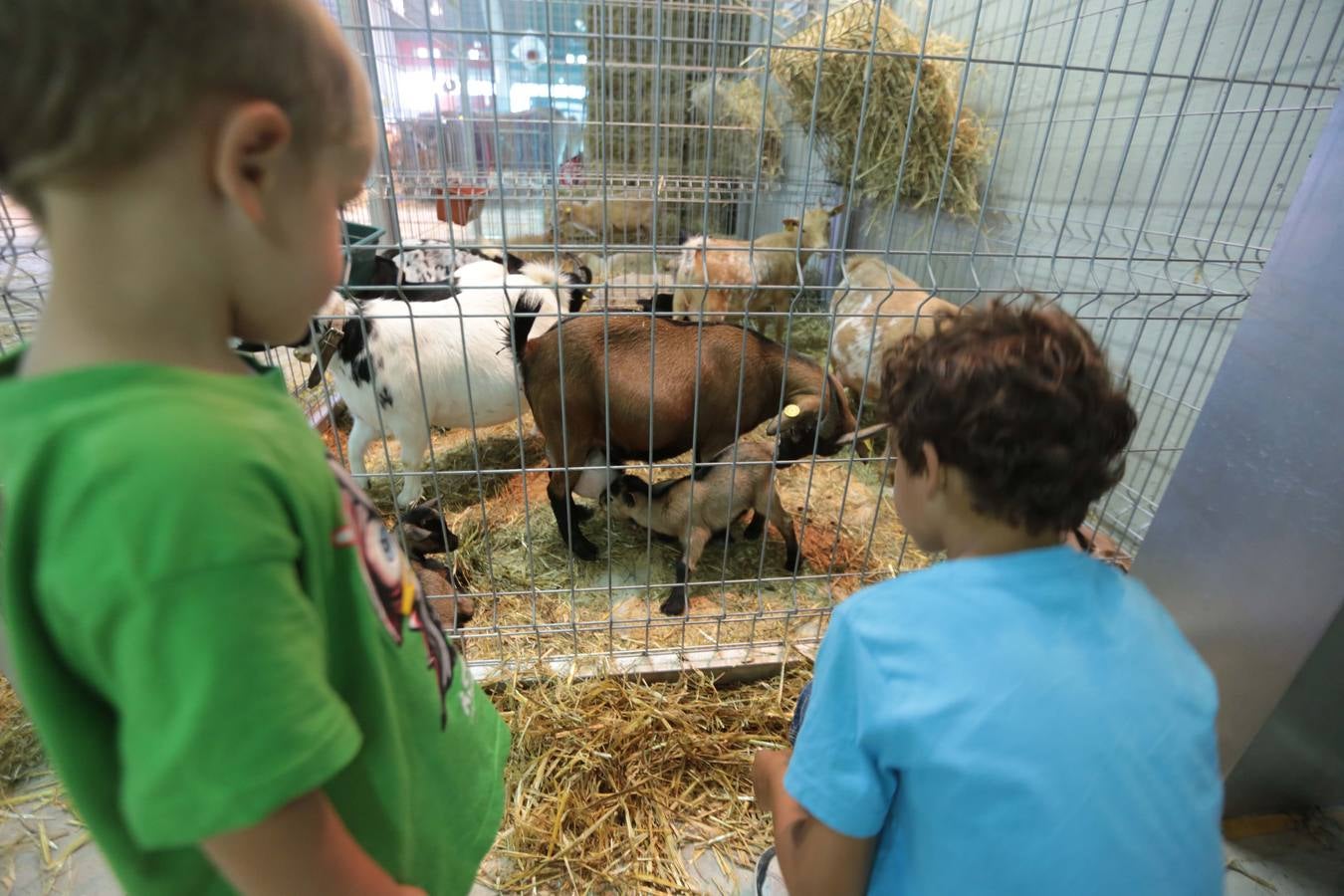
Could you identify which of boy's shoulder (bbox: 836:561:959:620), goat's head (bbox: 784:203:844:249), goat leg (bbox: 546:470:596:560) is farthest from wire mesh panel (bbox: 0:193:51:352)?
goat's head (bbox: 784:203:844:249)

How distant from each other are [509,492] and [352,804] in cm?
277

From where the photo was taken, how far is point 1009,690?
682mm

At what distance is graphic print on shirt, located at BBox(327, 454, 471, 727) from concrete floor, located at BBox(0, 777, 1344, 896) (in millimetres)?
1175

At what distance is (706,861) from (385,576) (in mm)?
1453

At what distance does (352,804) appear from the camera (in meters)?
0.64

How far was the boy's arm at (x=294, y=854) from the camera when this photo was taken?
464mm

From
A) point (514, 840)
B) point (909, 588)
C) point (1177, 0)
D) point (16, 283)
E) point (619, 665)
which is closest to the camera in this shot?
point (909, 588)

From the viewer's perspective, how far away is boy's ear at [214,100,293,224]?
1.38 ft

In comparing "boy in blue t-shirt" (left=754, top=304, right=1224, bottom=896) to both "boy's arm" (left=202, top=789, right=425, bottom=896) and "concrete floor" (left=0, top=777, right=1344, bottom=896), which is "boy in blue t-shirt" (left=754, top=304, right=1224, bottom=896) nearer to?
"boy's arm" (left=202, top=789, right=425, bottom=896)

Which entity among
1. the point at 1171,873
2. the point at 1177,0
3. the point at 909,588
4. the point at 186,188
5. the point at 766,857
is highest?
the point at 1177,0

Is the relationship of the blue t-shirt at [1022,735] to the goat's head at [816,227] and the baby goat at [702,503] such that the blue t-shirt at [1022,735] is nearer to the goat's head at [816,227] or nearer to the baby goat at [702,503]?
the baby goat at [702,503]

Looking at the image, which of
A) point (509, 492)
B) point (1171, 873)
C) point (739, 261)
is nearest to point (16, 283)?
point (509, 492)

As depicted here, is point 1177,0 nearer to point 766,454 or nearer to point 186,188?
point 766,454

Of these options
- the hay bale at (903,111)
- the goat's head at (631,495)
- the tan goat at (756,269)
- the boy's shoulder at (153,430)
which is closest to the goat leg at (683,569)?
the goat's head at (631,495)
